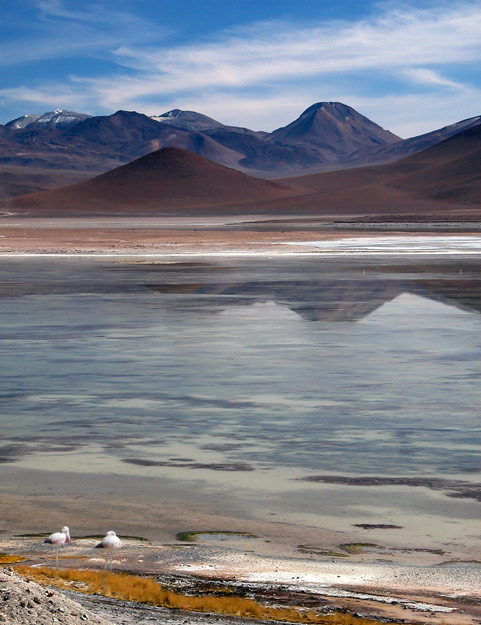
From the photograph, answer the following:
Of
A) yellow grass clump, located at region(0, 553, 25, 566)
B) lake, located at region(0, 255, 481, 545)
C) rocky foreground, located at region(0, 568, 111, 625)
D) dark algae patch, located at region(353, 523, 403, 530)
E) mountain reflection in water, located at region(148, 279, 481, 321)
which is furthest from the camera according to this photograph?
mountain reflection in water, located at region(148, 279, 481, 321)

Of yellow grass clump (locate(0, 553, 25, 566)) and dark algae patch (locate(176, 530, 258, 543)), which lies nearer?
yellow grass clump (locate(0, 553, 25, 566))

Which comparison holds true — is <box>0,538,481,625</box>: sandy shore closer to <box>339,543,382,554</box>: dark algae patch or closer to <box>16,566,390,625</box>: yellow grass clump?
<box>16,566,390,625</box>: yellow grass clump

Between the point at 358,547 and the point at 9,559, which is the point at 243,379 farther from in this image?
the point at 9,559

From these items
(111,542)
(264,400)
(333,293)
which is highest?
(333,293)

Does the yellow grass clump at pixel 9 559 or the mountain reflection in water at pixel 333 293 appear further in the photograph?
the mountain reflection in water at pixel 333 293

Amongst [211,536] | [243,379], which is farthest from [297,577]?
[243,379]

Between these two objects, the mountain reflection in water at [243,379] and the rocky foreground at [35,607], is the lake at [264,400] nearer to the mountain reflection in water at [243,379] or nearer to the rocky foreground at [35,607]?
the mountain reflection in water at [243,379]

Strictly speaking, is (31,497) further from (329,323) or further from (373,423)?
(329,323)

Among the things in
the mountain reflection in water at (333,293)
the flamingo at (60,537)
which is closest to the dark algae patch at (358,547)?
the flamingo at (60,537)

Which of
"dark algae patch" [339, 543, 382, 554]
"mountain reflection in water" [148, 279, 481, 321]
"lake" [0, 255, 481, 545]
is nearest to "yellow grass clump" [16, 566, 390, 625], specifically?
"dark algae patch" [339, 543, 382, 554]

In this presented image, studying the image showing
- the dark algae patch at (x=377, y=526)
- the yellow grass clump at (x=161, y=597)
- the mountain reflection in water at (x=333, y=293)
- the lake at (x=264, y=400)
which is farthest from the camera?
the mountain reflection in water at (x=333, y=293)
